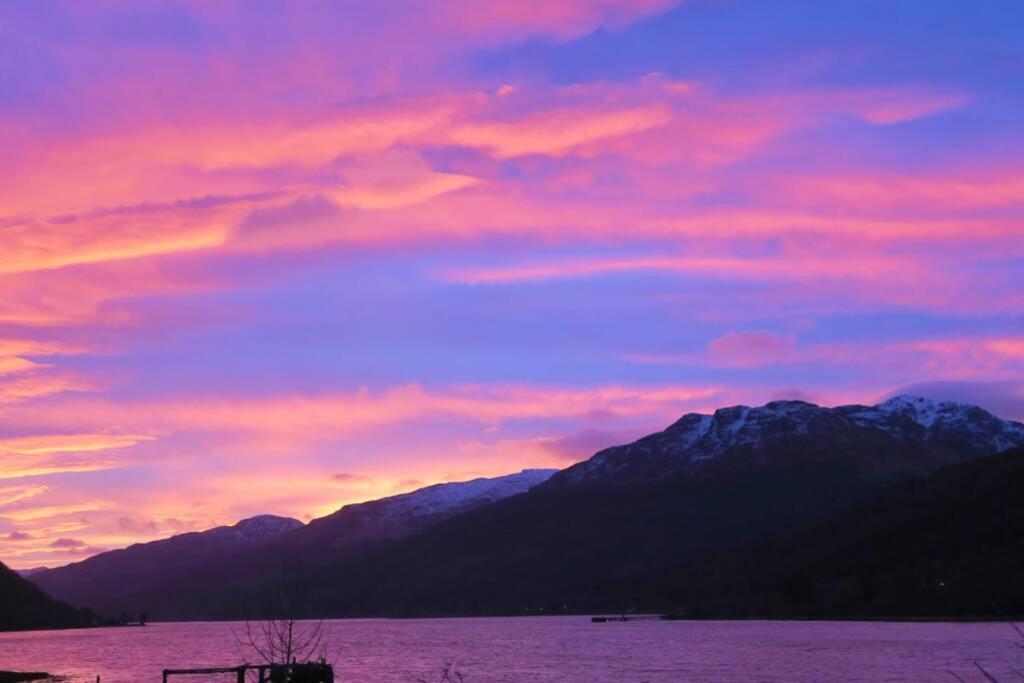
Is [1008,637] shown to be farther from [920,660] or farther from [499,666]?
[499,666]

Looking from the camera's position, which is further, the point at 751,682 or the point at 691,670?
the point at 691,670

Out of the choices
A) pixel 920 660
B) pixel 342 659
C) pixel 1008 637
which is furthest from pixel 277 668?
pixel 1008 637

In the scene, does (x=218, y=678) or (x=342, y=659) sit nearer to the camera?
(x=218, y=678)

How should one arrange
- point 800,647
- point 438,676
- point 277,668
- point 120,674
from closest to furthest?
point 277,668, point 438,676, point 120,674, point 800,647

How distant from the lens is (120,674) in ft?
553

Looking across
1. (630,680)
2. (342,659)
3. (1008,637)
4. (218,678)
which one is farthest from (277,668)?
(1008,637)

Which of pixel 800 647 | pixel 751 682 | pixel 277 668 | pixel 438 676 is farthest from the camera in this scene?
pixel 800 647

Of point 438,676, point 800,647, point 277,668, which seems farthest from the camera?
point 800,647

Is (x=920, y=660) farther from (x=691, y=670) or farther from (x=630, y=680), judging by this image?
(x=630, y=680)

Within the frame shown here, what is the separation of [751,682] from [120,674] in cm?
8048

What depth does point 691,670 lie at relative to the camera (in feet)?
502

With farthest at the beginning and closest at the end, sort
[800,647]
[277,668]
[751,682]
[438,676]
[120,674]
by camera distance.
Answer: [800,647] → [120,674] → [438,676] → [751,682] → [277,668]

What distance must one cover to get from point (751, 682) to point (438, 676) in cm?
3447

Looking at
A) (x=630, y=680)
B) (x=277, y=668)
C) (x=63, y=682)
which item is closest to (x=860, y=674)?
(x=630, y=680)
